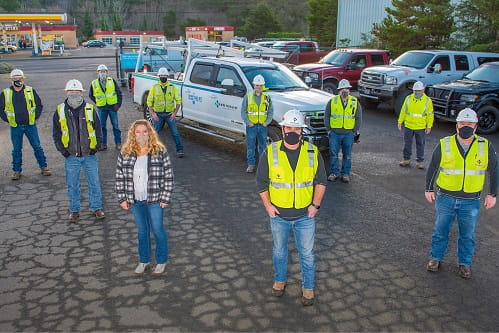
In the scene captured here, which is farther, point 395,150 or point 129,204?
point 395,150

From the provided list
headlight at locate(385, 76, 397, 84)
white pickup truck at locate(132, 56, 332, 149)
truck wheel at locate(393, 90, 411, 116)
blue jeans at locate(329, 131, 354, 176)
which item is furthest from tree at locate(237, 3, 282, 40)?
blue jeans at locate(329, 131, 354, 176)

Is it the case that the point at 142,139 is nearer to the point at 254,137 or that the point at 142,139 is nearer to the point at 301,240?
the point at 301,240

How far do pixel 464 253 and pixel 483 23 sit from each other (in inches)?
812

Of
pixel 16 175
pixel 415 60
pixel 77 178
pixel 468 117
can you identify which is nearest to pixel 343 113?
pixel 468 117

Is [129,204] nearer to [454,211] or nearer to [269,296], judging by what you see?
[269,296]

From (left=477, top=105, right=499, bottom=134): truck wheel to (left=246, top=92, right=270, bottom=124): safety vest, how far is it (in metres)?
7.38

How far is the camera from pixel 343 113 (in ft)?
26.8

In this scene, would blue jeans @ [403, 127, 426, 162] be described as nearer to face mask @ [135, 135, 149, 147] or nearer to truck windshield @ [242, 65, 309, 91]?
truck windshield @ [242, 65, 309, 91]

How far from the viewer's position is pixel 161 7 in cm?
13375

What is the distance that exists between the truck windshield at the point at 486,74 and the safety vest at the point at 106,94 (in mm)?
10164

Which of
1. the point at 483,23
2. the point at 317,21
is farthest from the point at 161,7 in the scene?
the point at 483,23

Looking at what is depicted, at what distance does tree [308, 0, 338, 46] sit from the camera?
44.8 metres

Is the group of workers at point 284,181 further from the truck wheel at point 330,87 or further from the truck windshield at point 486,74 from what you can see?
the truck wheel at point 330,87

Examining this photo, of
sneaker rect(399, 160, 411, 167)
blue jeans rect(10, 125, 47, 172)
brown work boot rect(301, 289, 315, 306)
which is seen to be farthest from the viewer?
sneaker rect(399, 160, 411, 167)
